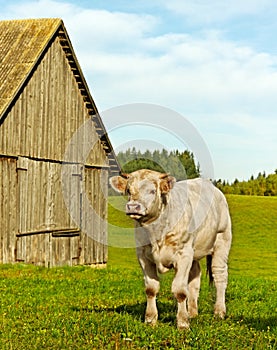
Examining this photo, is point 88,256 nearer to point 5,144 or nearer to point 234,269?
point 5,144

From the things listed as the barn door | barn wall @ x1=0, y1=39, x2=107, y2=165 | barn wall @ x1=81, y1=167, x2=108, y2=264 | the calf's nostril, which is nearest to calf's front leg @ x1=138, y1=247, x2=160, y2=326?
the calf's nostril

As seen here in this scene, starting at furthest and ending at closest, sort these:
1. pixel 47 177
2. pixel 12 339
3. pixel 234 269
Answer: pixel 234 269 < pixel 47 177 < pixel 12 339

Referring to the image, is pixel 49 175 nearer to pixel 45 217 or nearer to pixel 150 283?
pixel 45 217

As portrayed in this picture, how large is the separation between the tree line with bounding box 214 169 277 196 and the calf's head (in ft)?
221

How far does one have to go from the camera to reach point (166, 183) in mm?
8680

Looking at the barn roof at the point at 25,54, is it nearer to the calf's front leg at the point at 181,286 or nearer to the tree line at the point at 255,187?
the calf's front leg at the point at 181,286

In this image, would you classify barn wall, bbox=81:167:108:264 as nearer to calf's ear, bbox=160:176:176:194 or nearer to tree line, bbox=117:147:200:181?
tree line, bbox=117:147:200:181

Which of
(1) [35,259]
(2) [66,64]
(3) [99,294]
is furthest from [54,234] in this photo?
(3) [99,294]

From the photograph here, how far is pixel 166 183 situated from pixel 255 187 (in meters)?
70.4

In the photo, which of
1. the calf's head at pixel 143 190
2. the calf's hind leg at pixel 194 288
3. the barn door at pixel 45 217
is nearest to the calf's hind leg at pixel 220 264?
the calf's hind leg at pixel 194 288

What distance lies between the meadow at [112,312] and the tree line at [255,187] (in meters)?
57.7

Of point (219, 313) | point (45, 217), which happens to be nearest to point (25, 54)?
point (45, 217)

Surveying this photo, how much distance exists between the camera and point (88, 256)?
2672cm

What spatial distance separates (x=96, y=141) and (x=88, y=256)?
4484mm
